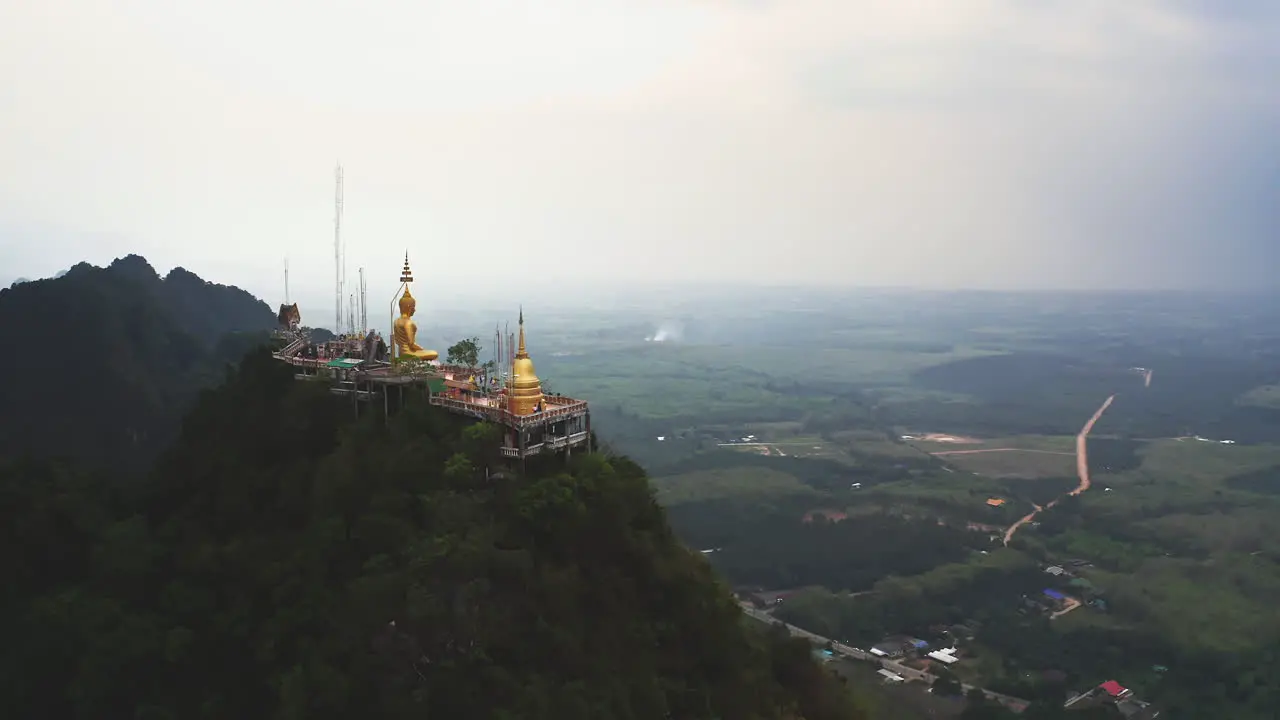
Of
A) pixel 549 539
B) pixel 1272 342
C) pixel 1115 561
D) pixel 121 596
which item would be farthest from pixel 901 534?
pixel 1272 342

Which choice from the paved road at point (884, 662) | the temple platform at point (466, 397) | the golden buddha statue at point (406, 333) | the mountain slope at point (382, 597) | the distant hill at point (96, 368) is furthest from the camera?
the distant hill at point (96, 368)

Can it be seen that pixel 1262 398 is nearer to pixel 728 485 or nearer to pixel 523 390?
pixel 728 485

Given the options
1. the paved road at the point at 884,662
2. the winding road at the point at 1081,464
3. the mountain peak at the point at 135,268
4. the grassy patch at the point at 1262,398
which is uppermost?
the mountain peak at the point at 135,268

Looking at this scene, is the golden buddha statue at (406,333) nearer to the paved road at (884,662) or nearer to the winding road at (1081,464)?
the paved road at (884,662)

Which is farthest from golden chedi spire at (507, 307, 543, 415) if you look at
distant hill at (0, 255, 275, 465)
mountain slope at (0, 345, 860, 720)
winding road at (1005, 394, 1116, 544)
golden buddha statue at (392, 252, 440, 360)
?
winding road at (1005, 394, 1116, 544)

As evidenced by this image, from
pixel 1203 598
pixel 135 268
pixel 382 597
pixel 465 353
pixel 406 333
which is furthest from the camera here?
pixel 135 268

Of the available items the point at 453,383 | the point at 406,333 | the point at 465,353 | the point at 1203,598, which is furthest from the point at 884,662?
the point at 406,333

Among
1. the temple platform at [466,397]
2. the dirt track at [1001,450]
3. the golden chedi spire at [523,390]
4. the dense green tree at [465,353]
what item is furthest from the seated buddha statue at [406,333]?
the dirt track at [1001,450]

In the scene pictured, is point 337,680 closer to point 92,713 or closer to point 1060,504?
point 92,713
